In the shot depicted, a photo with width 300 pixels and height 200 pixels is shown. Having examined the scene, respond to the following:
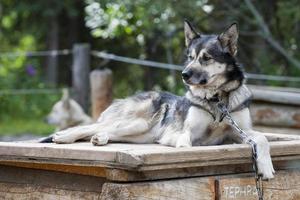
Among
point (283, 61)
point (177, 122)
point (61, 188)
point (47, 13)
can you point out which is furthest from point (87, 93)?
point (61, 188)

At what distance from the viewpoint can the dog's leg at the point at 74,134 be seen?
3.88 m

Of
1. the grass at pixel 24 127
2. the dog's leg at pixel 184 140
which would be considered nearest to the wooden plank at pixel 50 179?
the dog's leg at pixel 184 140

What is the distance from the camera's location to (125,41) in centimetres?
1378

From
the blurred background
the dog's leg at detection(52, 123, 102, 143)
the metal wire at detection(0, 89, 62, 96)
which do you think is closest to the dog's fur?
the blurred background

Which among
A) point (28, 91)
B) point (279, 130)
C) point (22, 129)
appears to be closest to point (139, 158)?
point (279, 130)

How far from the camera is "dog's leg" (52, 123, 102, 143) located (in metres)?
3.88

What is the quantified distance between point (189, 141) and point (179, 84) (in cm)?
743

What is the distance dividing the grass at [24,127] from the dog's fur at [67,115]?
87 cm

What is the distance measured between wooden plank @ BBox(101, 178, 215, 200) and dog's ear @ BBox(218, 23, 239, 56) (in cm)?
100

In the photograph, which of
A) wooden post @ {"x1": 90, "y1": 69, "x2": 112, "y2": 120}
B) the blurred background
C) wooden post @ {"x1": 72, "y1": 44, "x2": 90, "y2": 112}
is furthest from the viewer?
the blurred background

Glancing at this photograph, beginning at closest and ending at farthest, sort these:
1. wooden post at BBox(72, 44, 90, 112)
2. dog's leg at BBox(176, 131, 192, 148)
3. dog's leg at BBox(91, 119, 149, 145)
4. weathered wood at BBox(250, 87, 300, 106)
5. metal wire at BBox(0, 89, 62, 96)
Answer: dog's leg at BBox(176, 131, 192, 148)
dog's leg at BBox(91, 119, 149, 145)
weathered wood at BBox(250, 87, 300, 106)
wooden post at BBox(72, 44, 90, 112)
metal wire at BBox(0, 89, 62, 96)

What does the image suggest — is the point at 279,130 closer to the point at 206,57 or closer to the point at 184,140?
the point at 206,57

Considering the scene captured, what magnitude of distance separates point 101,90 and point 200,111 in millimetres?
4344

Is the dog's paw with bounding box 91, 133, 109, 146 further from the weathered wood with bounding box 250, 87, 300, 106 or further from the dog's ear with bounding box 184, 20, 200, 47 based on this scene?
the weathered wood with bounding box 250, 87, 300, 106
